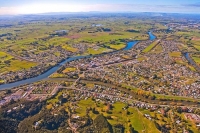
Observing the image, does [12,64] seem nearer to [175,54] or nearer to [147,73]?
[147,73]

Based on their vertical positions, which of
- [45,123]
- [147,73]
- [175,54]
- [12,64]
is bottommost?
[45,123]

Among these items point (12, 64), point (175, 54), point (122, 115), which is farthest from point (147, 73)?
point (12, 64)

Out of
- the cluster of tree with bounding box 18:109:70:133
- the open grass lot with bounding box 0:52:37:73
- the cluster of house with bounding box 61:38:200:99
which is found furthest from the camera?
the open grass lot with bounding box 0:52:37:73

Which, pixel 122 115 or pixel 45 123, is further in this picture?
pixel 122 115

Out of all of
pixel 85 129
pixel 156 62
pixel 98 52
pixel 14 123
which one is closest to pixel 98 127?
pixel 85 129

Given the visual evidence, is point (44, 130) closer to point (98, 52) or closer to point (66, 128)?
point (66, 128)

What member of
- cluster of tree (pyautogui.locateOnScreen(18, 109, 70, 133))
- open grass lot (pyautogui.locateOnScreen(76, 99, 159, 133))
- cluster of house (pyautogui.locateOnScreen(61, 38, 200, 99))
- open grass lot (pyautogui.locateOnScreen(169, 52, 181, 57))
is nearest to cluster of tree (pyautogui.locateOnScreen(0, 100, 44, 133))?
cluster of tree (pyautogui.locateOnScreen(18, 109, 70, 133))

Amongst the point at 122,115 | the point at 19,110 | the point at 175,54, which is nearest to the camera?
the point at 122,115

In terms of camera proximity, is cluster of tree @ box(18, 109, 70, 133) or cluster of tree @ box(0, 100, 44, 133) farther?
cluster of tree @ box(0, 100, 44, 133)

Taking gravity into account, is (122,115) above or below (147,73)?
below

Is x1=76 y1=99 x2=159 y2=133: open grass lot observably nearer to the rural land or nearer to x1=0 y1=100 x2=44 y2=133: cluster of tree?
the rural land

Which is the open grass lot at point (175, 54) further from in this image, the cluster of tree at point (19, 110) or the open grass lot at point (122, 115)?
the cluster of tree at point (19, 110)
